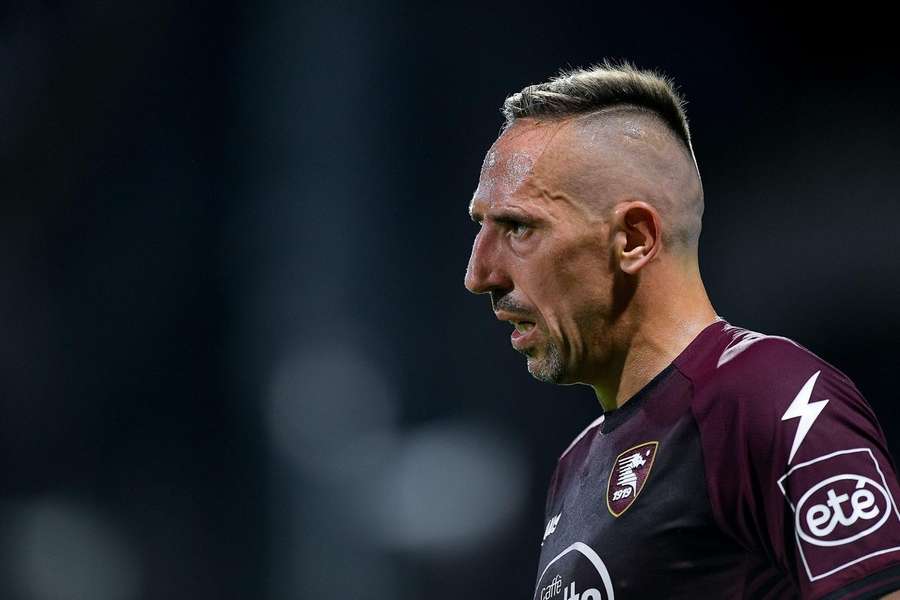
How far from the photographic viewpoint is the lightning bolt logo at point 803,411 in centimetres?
122

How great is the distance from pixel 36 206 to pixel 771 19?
2.80 meters

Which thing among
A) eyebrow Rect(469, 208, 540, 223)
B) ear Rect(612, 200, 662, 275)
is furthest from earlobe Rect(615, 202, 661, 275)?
eyebrow Rect(469, 208, 540, 223)

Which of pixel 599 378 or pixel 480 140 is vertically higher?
pixel 480 140

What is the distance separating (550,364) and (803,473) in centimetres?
57

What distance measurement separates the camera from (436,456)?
3631 mm

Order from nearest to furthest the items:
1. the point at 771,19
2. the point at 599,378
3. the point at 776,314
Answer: the point at 599,378 < the point at 776,314 < the point at 771,19

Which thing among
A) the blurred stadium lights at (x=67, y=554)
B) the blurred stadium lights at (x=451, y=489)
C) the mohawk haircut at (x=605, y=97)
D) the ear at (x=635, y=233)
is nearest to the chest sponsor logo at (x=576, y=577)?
the ear at (x=635, y=233)

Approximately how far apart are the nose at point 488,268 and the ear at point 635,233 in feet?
0.62

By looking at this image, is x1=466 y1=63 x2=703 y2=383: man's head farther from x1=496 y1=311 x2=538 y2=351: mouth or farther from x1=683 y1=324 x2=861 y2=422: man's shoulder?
x1=683 y1=324 x2=861 y2=422: man's shoulder

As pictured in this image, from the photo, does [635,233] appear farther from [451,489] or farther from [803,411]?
[451,489]

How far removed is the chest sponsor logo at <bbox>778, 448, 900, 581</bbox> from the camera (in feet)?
3.74

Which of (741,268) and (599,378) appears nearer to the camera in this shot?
(599,378)

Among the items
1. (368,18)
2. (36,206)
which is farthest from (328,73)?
(36,206)

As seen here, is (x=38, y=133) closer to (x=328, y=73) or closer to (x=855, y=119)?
(x=328, y=73)
